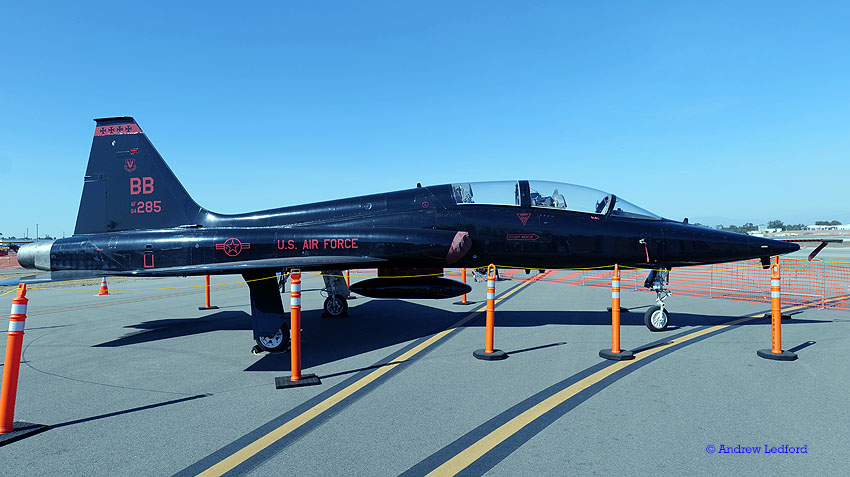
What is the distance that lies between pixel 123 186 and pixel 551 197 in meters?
8.17

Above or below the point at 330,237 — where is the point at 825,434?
below

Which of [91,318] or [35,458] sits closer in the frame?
[35,458]

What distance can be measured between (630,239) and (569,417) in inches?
182

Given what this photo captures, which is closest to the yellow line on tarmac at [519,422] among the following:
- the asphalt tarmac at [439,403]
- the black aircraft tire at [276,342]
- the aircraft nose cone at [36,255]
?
the asphalt tarmac at [439,403]

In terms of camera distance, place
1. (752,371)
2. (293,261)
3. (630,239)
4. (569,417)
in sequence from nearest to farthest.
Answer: (569,417)
(752,371)
(293,261)
(630,239)

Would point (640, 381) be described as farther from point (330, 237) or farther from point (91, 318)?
point (91, 318)

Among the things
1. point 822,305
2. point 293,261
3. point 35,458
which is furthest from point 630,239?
point 35,458

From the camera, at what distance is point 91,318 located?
10508 millimetres

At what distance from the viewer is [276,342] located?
688 cm

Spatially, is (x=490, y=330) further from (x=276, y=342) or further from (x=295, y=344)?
(x=276, y=342)

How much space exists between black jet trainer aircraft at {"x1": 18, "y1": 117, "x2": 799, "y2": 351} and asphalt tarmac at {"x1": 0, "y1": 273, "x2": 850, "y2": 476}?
123 cm

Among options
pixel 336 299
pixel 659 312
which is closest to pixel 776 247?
pixel 659 312

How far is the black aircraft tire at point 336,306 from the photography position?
10023mm

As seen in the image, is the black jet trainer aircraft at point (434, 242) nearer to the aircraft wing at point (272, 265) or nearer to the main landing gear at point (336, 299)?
the aircraft wing at point (272, 265)
